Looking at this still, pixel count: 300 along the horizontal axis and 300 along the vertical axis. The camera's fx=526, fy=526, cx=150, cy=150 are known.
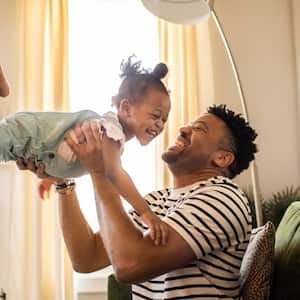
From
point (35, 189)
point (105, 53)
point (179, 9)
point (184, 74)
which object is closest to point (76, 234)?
point (179, 9)

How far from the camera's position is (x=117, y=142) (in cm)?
143

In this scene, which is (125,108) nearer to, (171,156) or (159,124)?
(159,124)

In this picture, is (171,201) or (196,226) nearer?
(196,226)

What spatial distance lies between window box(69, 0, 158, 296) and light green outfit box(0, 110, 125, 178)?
1519 mm

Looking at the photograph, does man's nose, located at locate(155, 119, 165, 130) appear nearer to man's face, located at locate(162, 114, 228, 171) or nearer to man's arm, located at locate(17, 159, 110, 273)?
man's face, located at locate(162, 114, 228, 171)

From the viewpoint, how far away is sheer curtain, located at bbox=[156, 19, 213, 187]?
112 inches

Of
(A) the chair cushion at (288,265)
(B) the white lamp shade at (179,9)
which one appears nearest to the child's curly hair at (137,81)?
(B) the white lamp shade at (179,9)

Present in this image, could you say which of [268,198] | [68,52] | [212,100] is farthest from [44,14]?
[268,198]

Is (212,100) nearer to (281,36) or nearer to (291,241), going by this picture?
(281,36)

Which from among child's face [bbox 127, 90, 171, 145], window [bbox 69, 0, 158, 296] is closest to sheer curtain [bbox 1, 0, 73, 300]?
window [bbox 69, 0, 158, 296]

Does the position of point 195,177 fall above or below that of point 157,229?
above

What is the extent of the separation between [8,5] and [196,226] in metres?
2.25

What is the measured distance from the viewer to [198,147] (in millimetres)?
1583

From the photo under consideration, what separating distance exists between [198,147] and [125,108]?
0.27 meters
